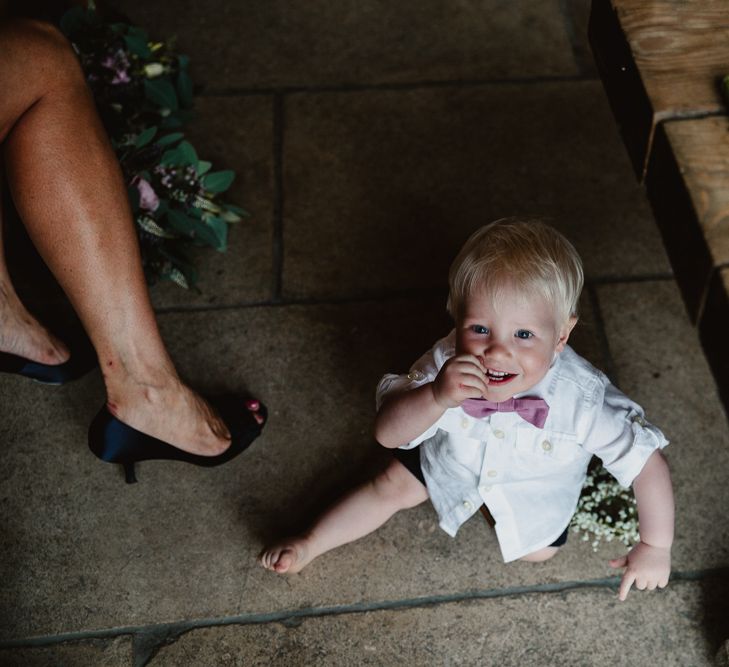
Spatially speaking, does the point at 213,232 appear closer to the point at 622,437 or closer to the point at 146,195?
the point at 146,195

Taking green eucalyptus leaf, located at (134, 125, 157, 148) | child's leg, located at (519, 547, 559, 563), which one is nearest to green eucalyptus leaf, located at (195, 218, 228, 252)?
green eucalyptus leaf, located at (134, 125, 157, 148)

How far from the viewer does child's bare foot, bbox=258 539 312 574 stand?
1.76 metres

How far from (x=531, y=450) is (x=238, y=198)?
1268 mm

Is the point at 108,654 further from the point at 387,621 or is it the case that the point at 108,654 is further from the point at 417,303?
the point at 417,303

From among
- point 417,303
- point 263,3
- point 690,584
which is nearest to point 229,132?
point 263,3

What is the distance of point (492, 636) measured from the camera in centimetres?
171

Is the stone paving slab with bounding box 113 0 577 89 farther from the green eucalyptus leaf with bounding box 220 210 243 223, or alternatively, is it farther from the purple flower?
the purple flower

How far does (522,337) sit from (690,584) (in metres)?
0.76

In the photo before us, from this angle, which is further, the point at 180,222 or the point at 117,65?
the point at 117,65

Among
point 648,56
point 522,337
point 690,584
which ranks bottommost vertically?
point 690,584

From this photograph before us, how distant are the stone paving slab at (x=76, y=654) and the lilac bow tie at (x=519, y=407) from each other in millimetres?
912

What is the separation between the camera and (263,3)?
2.90 m

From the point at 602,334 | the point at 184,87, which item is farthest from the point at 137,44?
the point at 602,334

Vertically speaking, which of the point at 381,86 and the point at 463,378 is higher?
the point at 463,378
